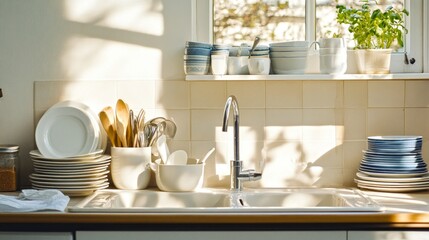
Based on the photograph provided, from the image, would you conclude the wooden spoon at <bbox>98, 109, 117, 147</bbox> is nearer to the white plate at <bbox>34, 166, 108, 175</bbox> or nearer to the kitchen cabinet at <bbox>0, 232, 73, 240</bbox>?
the white plate at <bbox>34, 166, 108, 175</bbox>

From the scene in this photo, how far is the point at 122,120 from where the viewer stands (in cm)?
302

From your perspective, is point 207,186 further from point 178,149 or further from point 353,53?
point 353,53

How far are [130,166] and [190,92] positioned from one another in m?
0.41

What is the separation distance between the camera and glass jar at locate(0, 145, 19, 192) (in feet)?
9.80

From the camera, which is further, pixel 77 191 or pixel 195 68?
pixel 195 68

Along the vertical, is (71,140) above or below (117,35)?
below

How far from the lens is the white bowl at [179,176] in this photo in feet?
9.58

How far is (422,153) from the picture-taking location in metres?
3.13

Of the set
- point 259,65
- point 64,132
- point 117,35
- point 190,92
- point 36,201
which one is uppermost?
point 117,35

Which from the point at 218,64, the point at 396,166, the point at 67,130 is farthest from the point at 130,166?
the point at 396,166

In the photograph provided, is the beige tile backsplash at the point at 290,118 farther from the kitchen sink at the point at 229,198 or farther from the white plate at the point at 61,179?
the white plate at the point at 61,179

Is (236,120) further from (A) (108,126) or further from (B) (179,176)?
(A) (108,126)

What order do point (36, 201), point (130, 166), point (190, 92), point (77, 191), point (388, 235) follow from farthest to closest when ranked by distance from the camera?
point (190, 92) < point (130, 166) < point (77, 191) < point (36, 201) < point (388, 235)

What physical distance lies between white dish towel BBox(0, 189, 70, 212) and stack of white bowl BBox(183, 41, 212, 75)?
729 mm
